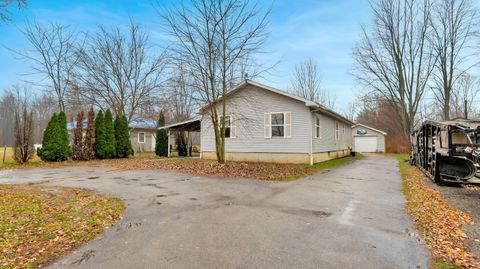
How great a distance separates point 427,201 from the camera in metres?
6.88

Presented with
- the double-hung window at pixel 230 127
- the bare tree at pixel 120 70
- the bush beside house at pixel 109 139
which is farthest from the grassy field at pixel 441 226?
the bare tree at pixel 120 70

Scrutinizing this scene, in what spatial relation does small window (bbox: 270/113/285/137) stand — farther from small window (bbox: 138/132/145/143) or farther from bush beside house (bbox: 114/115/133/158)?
small window (bbox: 138/132/145/143)

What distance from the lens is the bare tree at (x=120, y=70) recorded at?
76.2ft

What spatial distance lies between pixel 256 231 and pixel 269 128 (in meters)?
11.5

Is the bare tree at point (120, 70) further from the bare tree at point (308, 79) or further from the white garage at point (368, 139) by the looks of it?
the white garage at point (368, 139)

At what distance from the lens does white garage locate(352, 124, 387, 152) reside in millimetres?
34281

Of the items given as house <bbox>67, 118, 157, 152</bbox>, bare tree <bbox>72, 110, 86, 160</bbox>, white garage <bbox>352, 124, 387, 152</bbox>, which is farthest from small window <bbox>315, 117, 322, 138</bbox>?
white garage <bbox>352, 124, 387, 152</bbox>

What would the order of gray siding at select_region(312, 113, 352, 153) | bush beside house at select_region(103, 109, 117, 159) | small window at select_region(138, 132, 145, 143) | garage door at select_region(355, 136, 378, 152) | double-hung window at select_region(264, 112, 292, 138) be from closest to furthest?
double-hung window at select_region(264, 112, 292, 138) → gray siding at select_region(312, 113, 352, 153) → bush beside house at select_region(103, 109, 117, 159) → small window at select_region(138, 132, 145, 143) → garage door at select_region(355, 136, 378, 152)

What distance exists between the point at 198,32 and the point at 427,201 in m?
11.5

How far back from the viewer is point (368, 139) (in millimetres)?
34812

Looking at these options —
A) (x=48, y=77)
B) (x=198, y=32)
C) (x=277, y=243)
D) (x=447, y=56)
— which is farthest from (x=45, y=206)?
(x=447, y=56)

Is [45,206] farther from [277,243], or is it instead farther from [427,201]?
[427,201]

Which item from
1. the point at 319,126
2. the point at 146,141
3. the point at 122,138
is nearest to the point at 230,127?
the point at 319,126

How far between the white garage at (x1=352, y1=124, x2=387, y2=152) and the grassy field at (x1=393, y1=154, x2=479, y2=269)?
28.4m
